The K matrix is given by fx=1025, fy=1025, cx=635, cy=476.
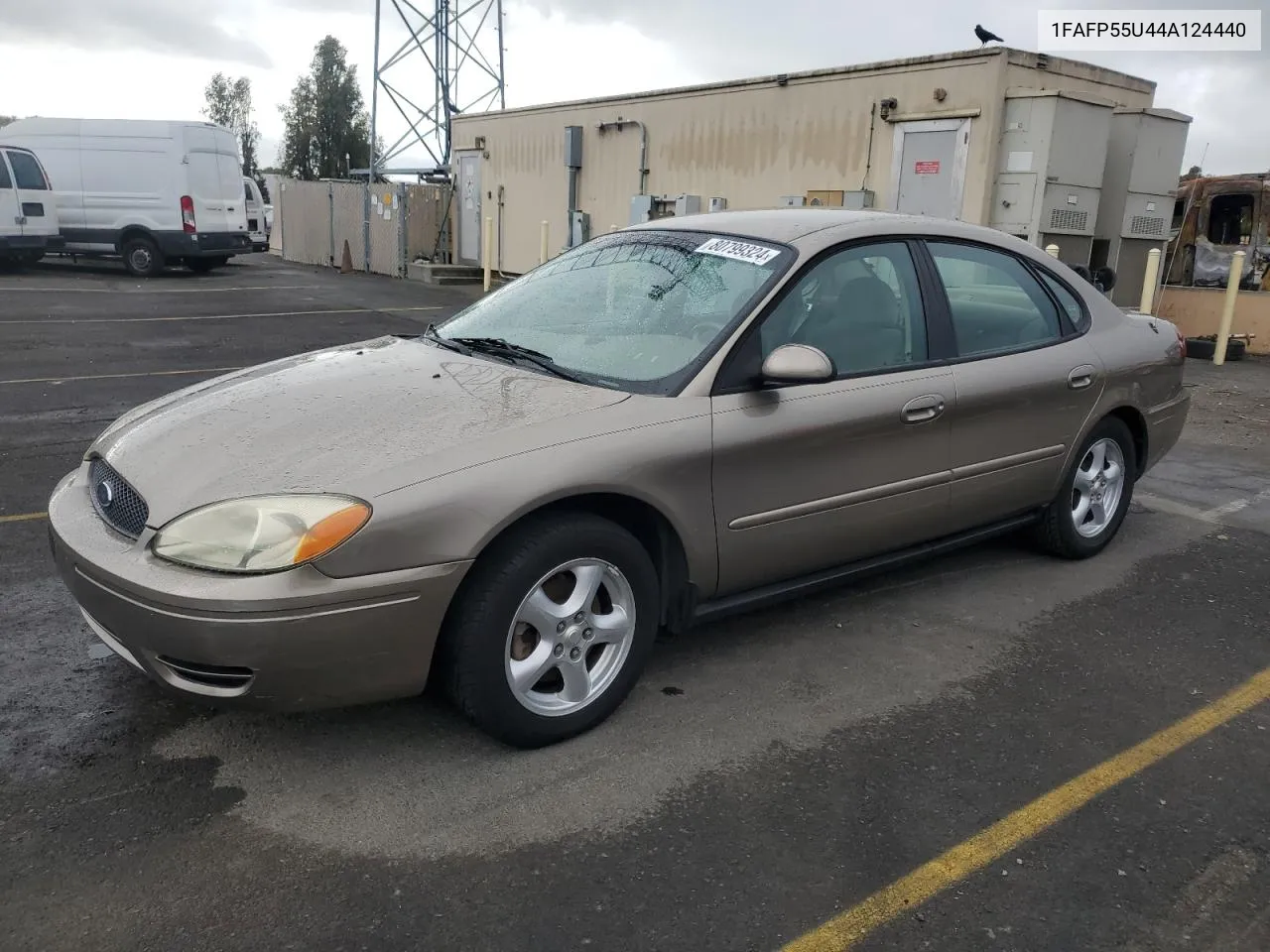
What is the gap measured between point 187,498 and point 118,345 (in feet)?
30.8

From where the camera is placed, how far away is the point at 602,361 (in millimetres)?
3449

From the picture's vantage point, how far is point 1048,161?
10844 millimetres

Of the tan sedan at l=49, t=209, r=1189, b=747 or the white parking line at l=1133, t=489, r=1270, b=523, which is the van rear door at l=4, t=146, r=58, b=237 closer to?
the tan sedan at l=49, t=209, r=1189, b=747

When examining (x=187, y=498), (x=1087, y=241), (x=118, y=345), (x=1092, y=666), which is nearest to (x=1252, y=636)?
(x=1092, y=666)

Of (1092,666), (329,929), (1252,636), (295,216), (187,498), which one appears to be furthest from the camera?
(295,216)

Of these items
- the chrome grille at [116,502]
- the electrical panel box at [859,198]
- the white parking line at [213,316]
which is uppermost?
the electrical panel box at [859,198]

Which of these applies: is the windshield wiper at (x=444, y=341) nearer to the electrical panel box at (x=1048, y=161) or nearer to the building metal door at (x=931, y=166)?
the building metal door at (x=931, y=166)

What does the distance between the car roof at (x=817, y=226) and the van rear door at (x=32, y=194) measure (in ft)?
57.9

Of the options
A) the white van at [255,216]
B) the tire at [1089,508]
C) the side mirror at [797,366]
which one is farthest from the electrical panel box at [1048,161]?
the white van at [255,216]

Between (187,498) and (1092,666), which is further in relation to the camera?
(1092,666)

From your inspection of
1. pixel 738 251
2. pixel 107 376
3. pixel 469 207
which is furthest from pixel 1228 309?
pixel 469 207

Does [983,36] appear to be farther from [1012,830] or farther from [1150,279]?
[1012,830]

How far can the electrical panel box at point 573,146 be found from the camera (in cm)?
1756

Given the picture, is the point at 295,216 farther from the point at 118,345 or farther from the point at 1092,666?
the point at 1092,666
